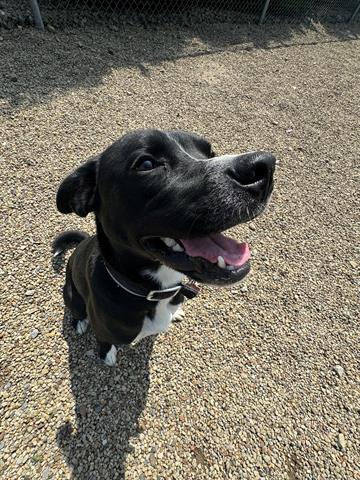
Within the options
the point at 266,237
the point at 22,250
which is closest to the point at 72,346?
the point at 22,250

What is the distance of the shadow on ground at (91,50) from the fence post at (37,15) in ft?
0.64

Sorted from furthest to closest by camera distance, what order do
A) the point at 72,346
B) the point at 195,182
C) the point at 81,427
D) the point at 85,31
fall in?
the point at 85,31
the point at 72,346
the point at 81,427
the point at 195,182

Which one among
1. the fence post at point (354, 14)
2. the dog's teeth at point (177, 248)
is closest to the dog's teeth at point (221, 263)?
the dog's teeth at point (177, 248)

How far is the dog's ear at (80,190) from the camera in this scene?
1.86 m

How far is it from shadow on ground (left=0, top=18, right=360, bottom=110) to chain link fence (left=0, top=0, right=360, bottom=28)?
0.76 feet

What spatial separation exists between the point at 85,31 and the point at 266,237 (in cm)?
554

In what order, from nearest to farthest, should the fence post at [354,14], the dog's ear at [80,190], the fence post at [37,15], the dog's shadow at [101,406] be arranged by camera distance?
the dog's ear at [80,190]
the dog's shadow at [101,406]
the fence post at [37,15]
the fence post at [354,14]

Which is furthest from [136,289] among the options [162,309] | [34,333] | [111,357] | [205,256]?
[34,333]

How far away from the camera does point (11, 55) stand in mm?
5219

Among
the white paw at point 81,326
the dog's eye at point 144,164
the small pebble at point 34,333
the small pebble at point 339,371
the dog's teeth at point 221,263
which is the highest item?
the dog's eye at point 144,164

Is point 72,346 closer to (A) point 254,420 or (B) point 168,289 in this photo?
(B) point 168,289

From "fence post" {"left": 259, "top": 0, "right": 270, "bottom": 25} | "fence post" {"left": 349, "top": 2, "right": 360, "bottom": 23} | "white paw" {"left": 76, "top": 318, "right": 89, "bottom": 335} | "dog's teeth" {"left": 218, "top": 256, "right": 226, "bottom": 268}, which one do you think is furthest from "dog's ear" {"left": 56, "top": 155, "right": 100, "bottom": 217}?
"fence post" {"left": 349, "top": 2, "right": 360, "bottom": 23}

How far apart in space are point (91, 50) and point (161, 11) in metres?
2.51

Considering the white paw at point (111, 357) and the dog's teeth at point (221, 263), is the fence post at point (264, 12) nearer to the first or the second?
the dog's teeth at point (221, 263)
